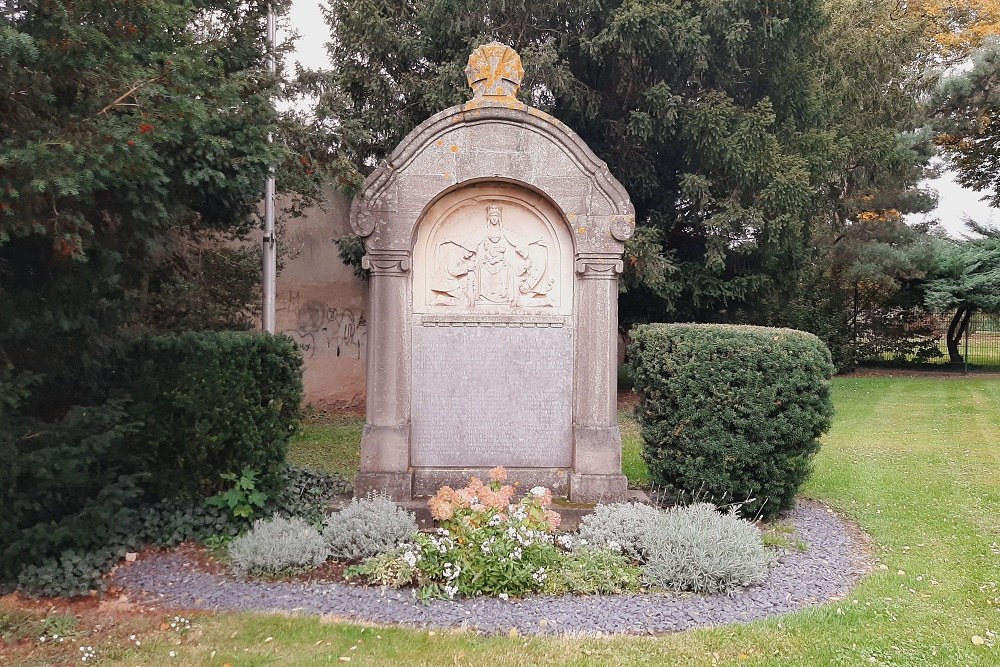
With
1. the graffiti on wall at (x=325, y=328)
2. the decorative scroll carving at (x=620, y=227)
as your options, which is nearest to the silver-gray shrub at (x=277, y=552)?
the decorative scroll carving at (x=620, y=227)

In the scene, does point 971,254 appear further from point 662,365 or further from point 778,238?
point 662,365

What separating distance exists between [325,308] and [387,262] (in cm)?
830

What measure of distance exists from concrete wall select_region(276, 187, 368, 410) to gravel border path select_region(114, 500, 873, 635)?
27.9 ft

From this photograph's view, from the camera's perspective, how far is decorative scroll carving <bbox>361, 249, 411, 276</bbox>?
19.7 feet

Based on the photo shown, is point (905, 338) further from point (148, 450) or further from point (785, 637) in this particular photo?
point (148, 450)

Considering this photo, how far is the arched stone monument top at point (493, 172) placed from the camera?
19.7ft

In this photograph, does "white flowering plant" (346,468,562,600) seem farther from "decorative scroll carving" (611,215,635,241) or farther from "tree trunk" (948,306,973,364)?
"tree trunk" (948,306,973,364)

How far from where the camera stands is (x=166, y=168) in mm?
5723

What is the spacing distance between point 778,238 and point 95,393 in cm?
1206

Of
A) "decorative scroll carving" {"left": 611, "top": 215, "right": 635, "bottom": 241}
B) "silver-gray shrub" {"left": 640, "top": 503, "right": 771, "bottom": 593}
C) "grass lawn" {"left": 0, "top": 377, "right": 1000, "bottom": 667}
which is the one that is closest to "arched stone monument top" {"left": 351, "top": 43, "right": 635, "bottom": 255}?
"decorative scroll carving" {"left": 611, "top": 215, "right": 635, "bottom": 241}

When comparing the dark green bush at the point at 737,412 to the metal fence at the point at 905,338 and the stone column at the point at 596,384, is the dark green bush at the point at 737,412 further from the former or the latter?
the metal fence at the point at 905,338

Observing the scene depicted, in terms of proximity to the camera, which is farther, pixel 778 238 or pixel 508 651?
pixel 778 238

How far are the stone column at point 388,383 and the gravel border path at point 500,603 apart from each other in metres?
1.18

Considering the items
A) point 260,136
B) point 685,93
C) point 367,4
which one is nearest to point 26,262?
point 260,136
